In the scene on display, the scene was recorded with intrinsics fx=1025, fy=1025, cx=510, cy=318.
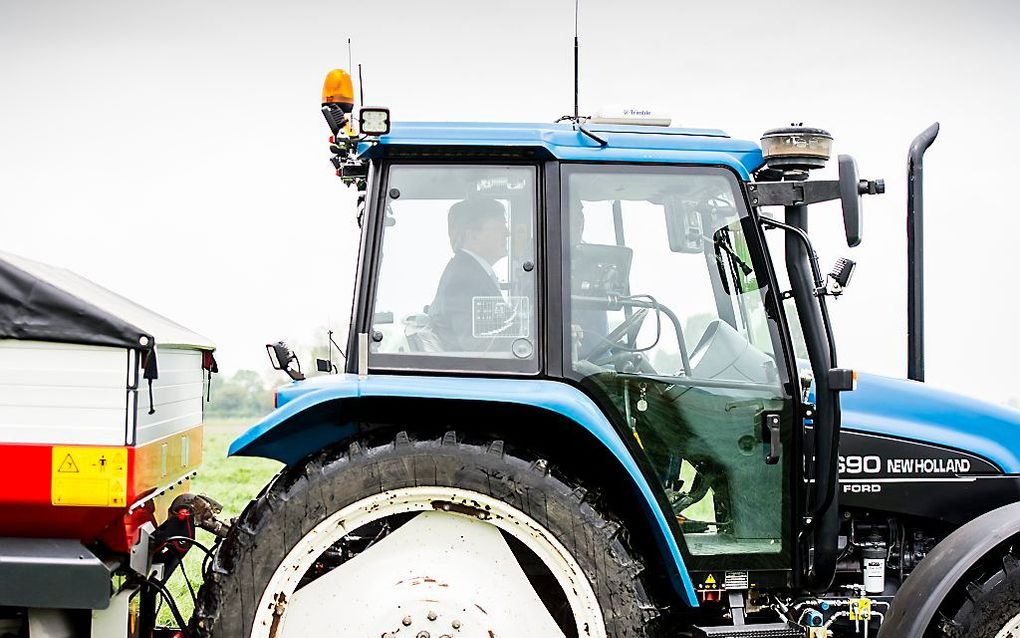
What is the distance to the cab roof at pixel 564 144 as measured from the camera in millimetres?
4074

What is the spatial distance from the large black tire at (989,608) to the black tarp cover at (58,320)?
3348mm

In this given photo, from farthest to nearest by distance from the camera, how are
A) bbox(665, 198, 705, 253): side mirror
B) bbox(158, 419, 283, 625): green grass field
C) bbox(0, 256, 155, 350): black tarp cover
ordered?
1. bbox(158, 419, 283, 625): green grass field
2. bbox(665, 198, 705, 253): side mirror
3. bbox(0, 256, 155, 350): black tarp cover

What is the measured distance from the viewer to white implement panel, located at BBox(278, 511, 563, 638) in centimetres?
382

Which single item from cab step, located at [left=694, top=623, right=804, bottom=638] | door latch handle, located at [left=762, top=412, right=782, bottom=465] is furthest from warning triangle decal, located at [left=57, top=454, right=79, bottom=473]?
door latch handle, located at [left=762, top=412, right=782, bottom=465]

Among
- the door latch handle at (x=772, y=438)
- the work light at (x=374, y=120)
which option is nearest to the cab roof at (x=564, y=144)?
the work light at (x=374, y=120)

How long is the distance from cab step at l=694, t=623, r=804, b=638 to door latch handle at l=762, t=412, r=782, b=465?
2.14 feet

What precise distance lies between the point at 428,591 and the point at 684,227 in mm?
1770

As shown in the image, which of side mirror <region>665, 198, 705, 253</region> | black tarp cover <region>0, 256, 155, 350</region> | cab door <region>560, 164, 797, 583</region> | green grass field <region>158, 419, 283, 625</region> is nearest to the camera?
black tarp cover <region>0, 256, 155, 350</region>

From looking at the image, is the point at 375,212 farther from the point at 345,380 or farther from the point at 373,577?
the point at 373,577

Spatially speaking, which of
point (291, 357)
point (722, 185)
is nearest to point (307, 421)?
point (291, 357)

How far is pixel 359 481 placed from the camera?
3787 mm

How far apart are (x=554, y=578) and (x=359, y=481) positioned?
2.76 feet

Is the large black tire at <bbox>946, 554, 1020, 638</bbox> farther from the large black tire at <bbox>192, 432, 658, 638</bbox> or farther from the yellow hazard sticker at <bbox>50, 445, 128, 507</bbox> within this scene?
the yellow hazard sticker at <bbox>50, 445, 128, 507</bbox>

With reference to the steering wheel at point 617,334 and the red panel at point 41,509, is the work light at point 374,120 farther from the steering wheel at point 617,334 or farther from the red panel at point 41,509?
the red panel at point 41,509
